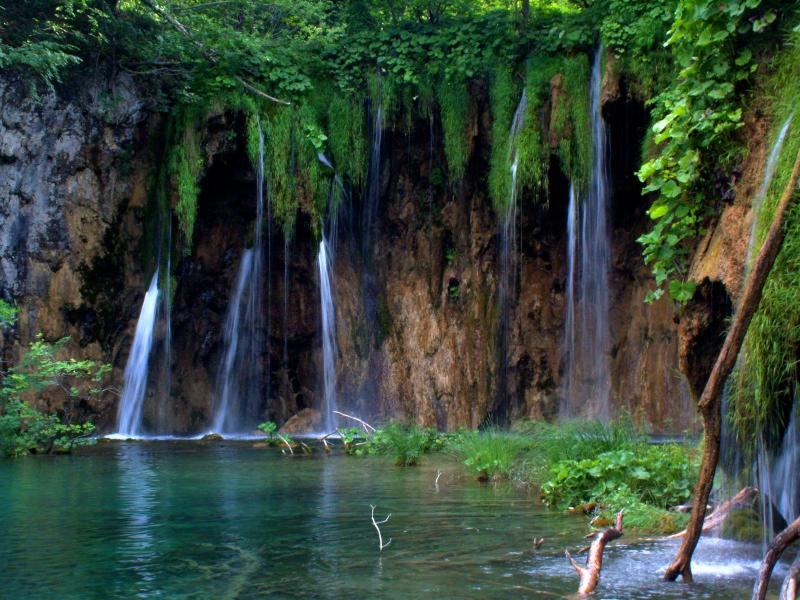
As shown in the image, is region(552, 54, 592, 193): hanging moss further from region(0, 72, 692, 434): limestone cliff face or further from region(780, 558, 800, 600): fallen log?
region(780, 558, 800, 600): fallen log

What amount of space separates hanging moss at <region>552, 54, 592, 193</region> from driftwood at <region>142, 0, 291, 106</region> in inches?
203

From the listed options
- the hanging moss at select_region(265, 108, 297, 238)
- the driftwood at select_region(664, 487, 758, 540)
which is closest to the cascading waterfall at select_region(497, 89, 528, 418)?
the hanging moss at select_region(265, 108, 297, 238)

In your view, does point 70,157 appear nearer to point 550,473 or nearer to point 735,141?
point 550,473

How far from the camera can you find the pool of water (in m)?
4.93

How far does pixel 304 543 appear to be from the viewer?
20.2ft

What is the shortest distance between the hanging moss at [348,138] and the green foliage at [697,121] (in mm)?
11345

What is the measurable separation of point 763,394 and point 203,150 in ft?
43.3

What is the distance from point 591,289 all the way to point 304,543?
10.2 m

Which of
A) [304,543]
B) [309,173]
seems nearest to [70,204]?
[309,173]

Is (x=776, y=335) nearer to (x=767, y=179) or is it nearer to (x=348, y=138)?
(x=767, y=179)

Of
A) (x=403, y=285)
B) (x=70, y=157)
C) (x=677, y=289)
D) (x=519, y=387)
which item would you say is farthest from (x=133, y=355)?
(x=677, y=289)

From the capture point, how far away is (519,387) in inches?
640

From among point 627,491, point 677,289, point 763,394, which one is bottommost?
point 627,491

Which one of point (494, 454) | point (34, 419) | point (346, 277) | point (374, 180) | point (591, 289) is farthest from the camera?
point (346, 277)
